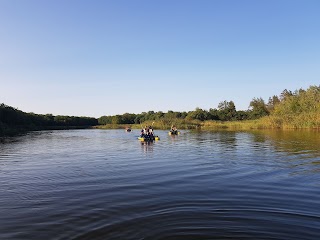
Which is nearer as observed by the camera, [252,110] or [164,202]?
[164,202]

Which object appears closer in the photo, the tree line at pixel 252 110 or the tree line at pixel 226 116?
the tree line at pixel 226 116

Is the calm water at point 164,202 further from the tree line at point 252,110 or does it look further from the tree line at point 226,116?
the tree line at point 252,110

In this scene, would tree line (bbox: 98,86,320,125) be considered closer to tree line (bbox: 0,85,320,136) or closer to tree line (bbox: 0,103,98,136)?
tree line (bbox: 0,85,320,136)

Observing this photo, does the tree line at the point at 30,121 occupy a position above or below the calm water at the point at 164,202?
above

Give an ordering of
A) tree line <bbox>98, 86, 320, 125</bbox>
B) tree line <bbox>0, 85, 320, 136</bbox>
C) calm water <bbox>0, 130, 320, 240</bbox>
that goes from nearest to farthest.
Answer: calm water <bbox>0, 130, 320, 240</bbox> < tree line <bbox>0, 85, 320, 136</bbox> < tree line <bbox>98, 86, 320, 125</bbox>

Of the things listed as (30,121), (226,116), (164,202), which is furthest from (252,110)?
(164,202)

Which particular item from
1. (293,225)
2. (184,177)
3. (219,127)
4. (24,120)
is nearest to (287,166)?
(184,177)

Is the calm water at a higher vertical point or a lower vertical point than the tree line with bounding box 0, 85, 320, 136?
lower

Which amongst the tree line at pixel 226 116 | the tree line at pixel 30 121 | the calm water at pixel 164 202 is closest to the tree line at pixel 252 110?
the tree line at pixel 226 116

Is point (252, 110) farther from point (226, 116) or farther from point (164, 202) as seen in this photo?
point (164, 202)

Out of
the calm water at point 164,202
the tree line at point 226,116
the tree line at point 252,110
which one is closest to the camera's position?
the calm water at point 164,202

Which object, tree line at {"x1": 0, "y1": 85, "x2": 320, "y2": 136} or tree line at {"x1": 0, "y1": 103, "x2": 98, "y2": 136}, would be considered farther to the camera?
tree line at {"x1": 0, "y1": 103, "x2": 98, "y2": 136}

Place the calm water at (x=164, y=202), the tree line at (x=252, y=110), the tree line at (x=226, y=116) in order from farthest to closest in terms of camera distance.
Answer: the tree line at (x=252, y=110)
the tree line at (x=226, y=116)
the calm water at (x=164, y=202)

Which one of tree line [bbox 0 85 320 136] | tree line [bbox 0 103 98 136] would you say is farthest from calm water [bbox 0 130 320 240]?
tree line [bbox 0 103 98 136]
